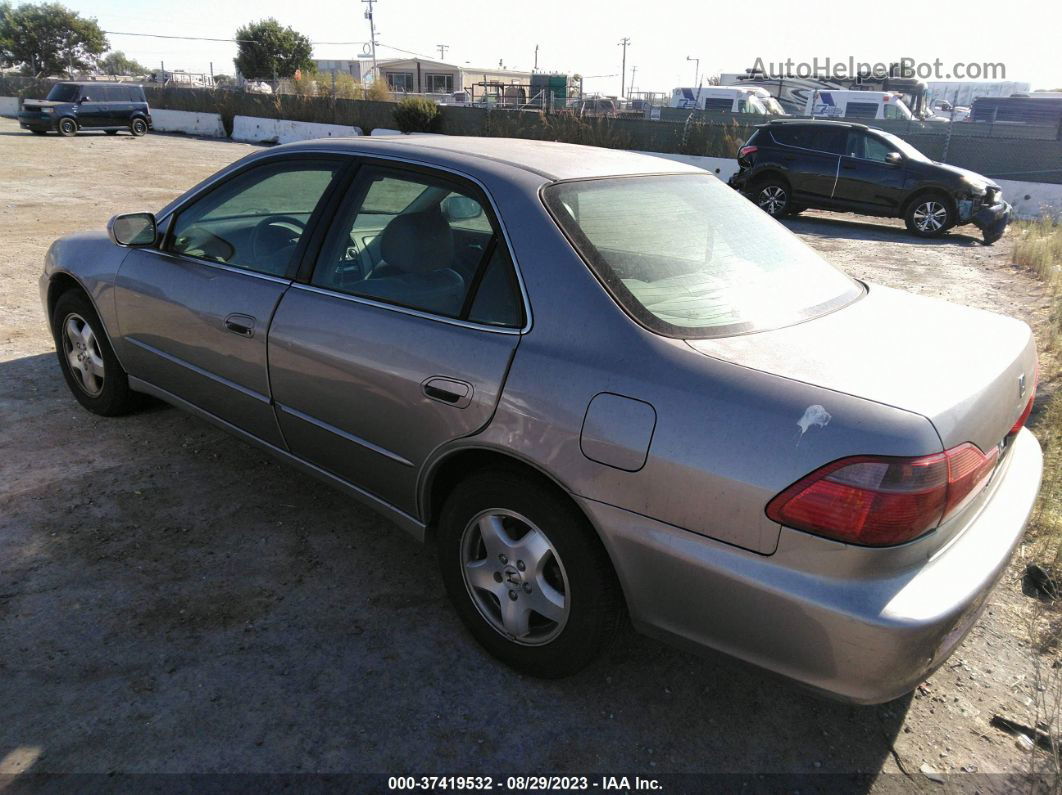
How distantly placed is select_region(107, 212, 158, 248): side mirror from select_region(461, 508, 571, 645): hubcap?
2.36m

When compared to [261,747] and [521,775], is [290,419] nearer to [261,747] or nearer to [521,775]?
[261,747]

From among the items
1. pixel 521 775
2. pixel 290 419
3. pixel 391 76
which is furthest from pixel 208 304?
pixel 391 76

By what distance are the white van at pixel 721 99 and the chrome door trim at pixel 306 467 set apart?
2770 centimetres

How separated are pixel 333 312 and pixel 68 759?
5.42 feet

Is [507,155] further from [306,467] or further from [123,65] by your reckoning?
[123,65]

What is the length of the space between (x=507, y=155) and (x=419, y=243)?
1.57ft

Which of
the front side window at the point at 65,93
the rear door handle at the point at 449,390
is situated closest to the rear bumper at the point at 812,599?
the rear door handle at the point at 449,390

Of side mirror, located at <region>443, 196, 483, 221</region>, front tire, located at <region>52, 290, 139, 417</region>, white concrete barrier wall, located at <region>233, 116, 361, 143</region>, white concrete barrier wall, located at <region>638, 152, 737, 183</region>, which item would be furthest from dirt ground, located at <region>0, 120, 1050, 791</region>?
white concrete barrier wall, located at <region>233, 116, 361, 143</region>

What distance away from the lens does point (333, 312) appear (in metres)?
2.92

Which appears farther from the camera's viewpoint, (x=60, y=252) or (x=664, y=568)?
(x=60, y=252)

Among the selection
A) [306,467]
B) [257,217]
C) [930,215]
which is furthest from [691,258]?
[930,215]

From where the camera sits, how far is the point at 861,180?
13500 mm

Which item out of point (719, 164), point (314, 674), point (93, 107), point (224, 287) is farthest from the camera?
point (93, 107)

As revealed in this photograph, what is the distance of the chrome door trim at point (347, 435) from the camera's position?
9.12 feet
